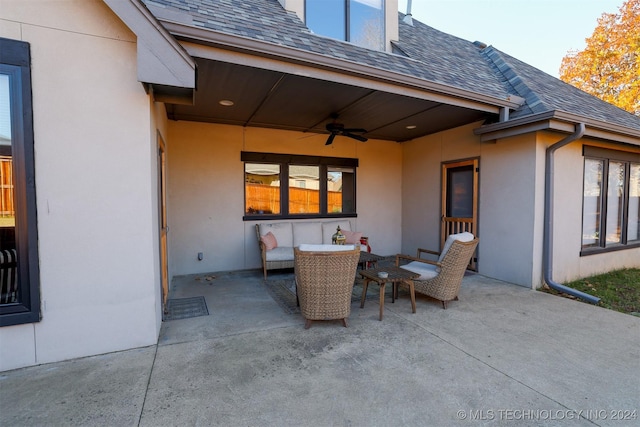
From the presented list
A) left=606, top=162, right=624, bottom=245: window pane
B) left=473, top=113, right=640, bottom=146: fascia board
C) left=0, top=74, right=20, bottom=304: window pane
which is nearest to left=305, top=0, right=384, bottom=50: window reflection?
left=473, top=113, right=640, bottom=146: fascia board

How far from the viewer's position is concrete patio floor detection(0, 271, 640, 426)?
2.00 metres

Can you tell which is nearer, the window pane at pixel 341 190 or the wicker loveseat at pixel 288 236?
the wicker loveseat at pixel 288 236

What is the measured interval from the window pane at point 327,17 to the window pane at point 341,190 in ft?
9.26

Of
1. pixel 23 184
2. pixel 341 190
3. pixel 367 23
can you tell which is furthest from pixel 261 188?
pixel 23 184

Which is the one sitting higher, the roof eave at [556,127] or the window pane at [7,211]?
the roof eave at [556,127]

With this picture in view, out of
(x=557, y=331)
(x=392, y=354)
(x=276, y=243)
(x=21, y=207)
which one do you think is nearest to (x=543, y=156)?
(x=557, y=331)

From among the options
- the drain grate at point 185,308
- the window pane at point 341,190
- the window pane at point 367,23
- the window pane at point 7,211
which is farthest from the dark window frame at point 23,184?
the window pane at point 341,190

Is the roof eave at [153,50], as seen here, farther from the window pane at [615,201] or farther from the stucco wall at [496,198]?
the window pane at [615,201]

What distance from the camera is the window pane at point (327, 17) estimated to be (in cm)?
482

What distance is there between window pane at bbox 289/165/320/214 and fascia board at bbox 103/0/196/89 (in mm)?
4044

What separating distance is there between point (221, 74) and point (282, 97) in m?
1.03

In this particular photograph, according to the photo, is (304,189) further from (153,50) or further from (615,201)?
(615,201)

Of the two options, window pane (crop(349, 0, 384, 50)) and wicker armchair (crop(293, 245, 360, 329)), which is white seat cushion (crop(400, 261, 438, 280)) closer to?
wicker armchair (crop(293, 245, 360, 329))

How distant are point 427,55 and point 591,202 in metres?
4.12
